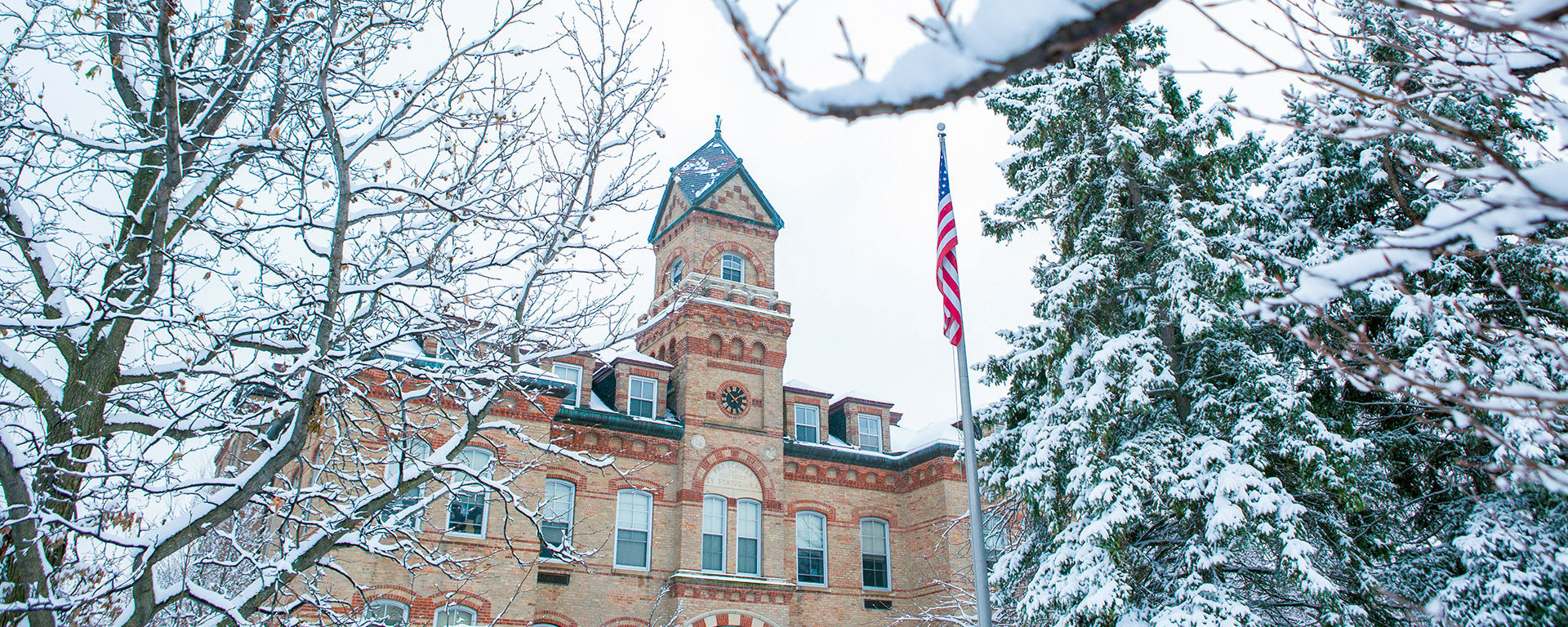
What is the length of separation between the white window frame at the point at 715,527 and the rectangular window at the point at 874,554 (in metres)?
4.07

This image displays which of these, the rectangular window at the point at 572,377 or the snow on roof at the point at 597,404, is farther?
the snow on roof at the point at 597,404

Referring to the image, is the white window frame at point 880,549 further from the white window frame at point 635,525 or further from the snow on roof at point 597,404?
the snow on roof at point 597,404

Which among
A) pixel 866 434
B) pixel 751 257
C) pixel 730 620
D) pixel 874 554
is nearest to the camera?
pixel 730 620

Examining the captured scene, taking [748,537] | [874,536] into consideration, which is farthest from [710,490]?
[874,536]

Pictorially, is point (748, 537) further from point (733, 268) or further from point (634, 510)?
point (733, 268)

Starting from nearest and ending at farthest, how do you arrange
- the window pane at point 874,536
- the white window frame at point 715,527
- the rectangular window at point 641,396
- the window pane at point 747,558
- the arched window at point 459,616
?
the arched window at point 459,616 → the white window frame at point 715,527 → the window pane at point 747,558 → the rectangular window at point 641,396 → the window pane at point 874,536

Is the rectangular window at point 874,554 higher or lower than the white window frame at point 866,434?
lower

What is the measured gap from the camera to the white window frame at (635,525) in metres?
21.2

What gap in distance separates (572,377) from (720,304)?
4.18 metres

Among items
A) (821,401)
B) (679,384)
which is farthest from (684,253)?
(821,401)

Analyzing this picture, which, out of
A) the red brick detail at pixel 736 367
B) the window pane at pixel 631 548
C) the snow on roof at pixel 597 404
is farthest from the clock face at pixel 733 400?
the window pane at pixel 631 548

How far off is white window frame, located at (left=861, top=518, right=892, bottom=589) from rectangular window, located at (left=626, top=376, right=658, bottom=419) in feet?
21.5

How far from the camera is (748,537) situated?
22500mm

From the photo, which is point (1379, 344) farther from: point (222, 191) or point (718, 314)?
point (718, 314)
